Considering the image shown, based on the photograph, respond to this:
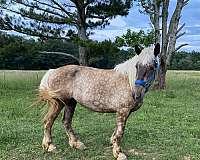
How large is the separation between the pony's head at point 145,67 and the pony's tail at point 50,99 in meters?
1.23

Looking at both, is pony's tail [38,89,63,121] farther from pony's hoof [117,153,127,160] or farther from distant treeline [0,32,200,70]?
distant treeline [0,32,200,70]

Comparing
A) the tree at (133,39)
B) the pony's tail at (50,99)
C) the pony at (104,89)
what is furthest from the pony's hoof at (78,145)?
the tree at (133,39)

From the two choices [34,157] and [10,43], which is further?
[10,43]

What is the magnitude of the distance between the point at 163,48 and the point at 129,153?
14.3 metres

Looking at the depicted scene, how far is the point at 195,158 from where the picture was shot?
5.71m

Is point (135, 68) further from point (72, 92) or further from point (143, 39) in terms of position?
point (143, 39)

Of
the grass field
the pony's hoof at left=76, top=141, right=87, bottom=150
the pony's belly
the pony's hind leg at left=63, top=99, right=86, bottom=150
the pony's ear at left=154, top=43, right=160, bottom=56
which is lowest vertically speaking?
the grass field

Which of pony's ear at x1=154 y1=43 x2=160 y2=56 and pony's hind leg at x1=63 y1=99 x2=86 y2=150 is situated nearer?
pony's ear at x1=154 y1=43 x2=160 y2=56

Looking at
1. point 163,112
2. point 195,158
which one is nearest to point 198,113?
point 163,112

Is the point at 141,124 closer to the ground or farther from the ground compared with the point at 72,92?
closer to the ground

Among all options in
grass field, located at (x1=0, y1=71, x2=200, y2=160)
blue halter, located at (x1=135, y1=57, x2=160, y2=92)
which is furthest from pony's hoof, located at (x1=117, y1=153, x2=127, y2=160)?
blue halter, located at (x1=135, y1=57, x2=160, y2=92)

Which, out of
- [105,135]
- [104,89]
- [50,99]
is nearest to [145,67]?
[104,89]

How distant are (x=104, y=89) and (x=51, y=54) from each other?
58.4 feet

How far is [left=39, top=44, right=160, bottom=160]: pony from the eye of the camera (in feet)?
17.7
